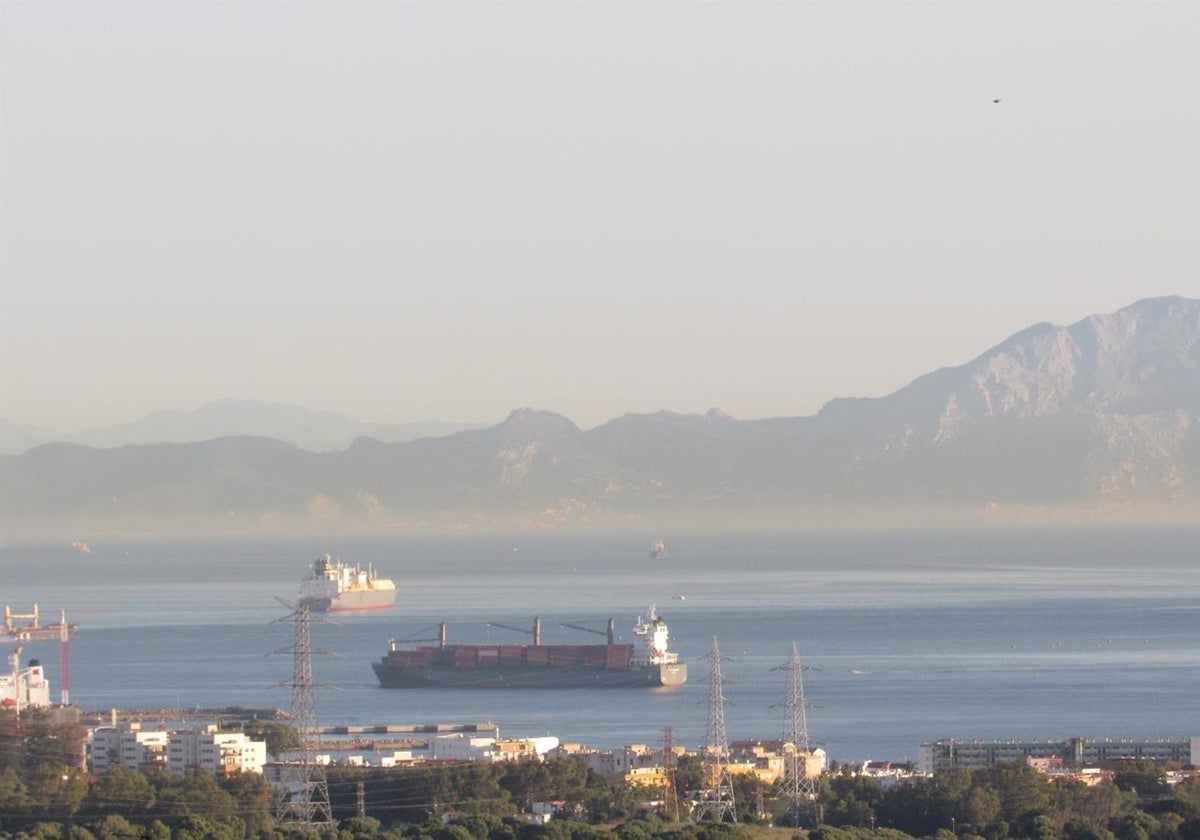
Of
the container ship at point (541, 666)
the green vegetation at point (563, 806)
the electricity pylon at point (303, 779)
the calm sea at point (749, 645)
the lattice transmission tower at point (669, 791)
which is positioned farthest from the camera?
the container ship at point (541, 666)

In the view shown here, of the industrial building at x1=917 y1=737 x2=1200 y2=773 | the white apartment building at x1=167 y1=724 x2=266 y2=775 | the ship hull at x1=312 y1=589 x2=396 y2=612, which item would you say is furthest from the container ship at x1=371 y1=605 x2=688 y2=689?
the ship hull at x1=312 y1=589 x2=396 y2=612

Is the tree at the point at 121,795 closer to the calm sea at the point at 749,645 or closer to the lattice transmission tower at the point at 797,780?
the calm sea at the point at 749,645

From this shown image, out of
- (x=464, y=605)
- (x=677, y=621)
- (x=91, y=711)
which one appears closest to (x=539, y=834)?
(x=91, y=711)

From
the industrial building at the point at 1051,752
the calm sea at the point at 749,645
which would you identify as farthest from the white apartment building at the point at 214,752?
the industrial building at the point at 1051,752

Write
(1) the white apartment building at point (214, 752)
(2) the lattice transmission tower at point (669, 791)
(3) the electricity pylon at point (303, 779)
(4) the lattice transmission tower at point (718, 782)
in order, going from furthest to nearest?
(1) the white apartment building at point (214, 752), (2) the lattice transmission tower at point (669, 791), (4) the lattice transmission tower at point (718, 782), (3) the electricity pylon at point (303, 779)

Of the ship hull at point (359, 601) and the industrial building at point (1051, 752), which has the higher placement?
the ship hull at point (359, 601)

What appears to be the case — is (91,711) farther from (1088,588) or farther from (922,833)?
(1088,588)

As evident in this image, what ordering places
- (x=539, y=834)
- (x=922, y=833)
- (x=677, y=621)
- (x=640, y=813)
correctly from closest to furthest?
(x=539, y=834) → (x=922, y=833) → (x=640, y=813) → (x=677, y=621)
